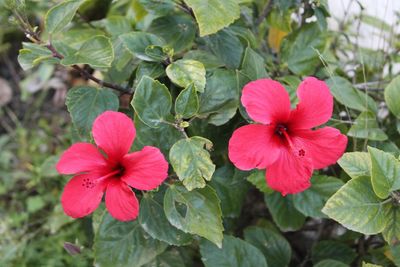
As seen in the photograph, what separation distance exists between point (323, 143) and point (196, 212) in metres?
0.28

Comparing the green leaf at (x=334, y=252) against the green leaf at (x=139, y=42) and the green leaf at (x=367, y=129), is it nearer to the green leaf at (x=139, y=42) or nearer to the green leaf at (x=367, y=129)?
the green leaf at (x=367, y=129)

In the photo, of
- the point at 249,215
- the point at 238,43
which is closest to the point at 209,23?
the point at 238,43

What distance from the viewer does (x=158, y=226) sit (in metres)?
1.09

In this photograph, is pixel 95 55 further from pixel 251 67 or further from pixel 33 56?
pixel 251 67

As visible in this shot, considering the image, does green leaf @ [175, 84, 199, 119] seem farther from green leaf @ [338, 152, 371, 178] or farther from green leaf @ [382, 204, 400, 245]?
green leaf @ [382, 204, 400, 245]

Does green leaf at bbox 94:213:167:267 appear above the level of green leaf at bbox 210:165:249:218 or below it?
below

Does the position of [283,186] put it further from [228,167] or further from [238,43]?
[238,43]

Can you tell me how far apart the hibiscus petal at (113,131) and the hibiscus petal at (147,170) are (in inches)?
1.3

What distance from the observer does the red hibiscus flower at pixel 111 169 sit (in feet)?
3.13

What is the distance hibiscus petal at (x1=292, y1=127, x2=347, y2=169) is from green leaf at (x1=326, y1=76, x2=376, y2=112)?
0.82 feet

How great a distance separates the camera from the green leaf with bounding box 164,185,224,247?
1009mm

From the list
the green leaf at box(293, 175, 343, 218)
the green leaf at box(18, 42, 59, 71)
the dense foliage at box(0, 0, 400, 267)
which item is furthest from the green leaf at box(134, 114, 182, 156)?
the green leaf at box(293, 175, 343, 218)

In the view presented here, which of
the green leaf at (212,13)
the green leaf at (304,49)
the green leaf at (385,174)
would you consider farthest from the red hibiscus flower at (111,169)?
the green leaf at (304,49)

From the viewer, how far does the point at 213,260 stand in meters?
1.15
